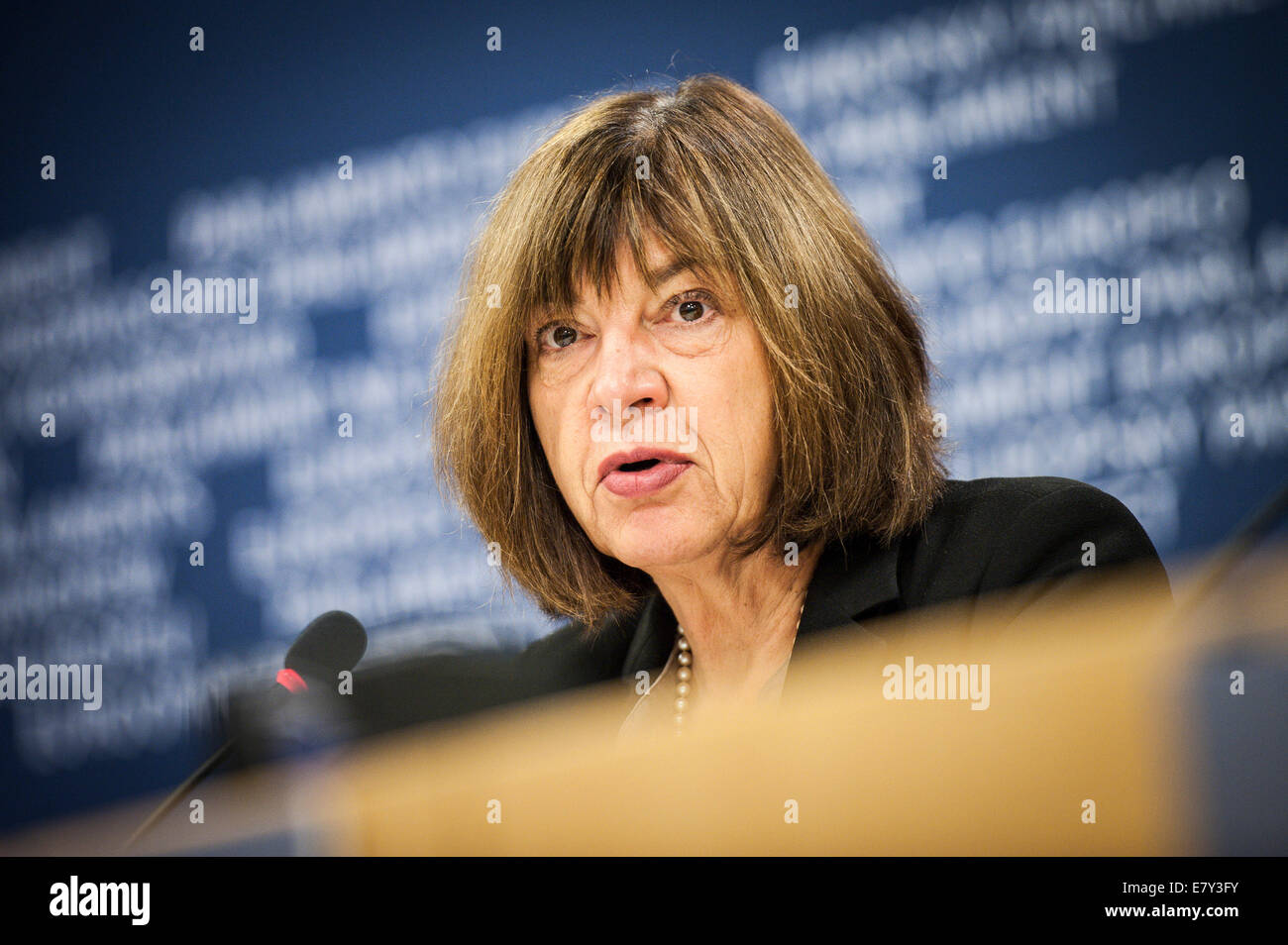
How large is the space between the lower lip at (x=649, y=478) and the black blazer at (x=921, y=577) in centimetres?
29

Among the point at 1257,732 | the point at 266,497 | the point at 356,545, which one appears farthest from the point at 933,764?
the point at 266,497

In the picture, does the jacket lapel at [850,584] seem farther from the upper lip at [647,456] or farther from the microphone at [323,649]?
the microphone at [323,649]

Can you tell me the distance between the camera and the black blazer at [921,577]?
1.66m

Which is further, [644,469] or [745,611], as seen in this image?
[745,611]

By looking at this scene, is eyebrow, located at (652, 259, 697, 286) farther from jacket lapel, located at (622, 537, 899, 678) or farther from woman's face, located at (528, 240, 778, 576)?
jacket lapel, located at (622, 537, 899, 678)

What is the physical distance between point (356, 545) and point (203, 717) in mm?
411

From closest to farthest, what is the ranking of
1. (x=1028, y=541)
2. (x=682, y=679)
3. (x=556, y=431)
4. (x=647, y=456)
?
(x=1028, y=541)
(x=647, y=456)
(x=556, y=431)
(x=682, y=679)

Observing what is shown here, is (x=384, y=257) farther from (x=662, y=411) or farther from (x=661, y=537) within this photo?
(x=661, y=537)

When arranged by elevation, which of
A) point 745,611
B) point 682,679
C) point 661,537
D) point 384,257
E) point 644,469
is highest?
point 384,257

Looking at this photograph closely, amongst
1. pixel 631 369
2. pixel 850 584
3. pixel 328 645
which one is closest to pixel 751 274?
pixel 631 369

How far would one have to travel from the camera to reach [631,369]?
175 centimetres

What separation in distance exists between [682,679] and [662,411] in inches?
20.5

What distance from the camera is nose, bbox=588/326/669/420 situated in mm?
1743

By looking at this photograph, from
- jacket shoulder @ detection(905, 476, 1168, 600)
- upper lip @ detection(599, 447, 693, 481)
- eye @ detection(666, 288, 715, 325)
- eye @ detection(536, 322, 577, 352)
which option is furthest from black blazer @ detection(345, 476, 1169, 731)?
eye @ detection(536, 322, 577, 352)
